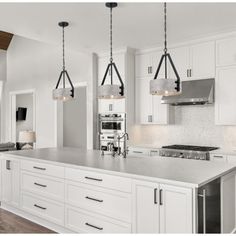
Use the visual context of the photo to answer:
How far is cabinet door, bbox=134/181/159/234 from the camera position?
2.47 metres

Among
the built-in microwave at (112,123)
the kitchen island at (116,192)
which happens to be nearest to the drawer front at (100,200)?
the kitchen island at (116,192)

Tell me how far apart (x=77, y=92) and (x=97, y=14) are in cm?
539

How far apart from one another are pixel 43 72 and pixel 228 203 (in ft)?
20.3

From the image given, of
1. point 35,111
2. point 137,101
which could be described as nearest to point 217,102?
point 137,101

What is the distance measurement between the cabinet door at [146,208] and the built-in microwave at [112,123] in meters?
3.17

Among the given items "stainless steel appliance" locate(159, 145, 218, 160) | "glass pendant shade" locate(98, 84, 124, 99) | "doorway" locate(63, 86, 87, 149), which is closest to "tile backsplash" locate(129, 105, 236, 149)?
→ "stainless steel appliance" locate(159, 145, 218, 160)

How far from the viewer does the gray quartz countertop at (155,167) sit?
2391mm

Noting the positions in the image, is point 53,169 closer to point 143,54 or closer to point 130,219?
point 130,219

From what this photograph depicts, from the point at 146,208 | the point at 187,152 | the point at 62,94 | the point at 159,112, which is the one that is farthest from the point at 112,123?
the point at 146,208

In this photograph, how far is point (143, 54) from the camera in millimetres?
5785

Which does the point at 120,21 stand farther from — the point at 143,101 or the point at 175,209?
the point at 175,209

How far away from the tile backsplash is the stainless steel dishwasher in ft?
8.19

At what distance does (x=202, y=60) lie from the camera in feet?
16.2

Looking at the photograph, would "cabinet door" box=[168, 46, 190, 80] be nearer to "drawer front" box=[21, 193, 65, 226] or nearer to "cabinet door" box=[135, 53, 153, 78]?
"cabinet door" box=[135, 53, 153, 78]
